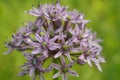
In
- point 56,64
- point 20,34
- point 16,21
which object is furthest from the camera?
point 16,21

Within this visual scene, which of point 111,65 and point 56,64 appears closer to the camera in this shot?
point 56,64

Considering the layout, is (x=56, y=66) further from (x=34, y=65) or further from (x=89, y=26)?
(x=89, y=26)

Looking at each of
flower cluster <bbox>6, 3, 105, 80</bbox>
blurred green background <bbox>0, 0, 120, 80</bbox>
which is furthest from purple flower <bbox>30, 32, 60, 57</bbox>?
blurred green background <bbox>0, 0, 120, 80</bbox>

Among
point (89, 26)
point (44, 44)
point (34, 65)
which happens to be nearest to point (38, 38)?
point (44, 44)

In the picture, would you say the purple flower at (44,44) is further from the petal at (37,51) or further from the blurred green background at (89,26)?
the blurred green background at (89,26)

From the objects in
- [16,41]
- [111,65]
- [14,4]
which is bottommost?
[111,65]

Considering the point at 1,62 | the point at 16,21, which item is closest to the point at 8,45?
the point at 1,62

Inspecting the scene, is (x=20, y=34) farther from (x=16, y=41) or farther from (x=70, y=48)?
(x=70, y=48)

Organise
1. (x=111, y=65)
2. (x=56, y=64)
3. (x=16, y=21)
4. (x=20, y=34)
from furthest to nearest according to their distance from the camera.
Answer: (x=16, y=21)
(x=111, y=65)
(x=20, y=34)
(x=56, y=64)
